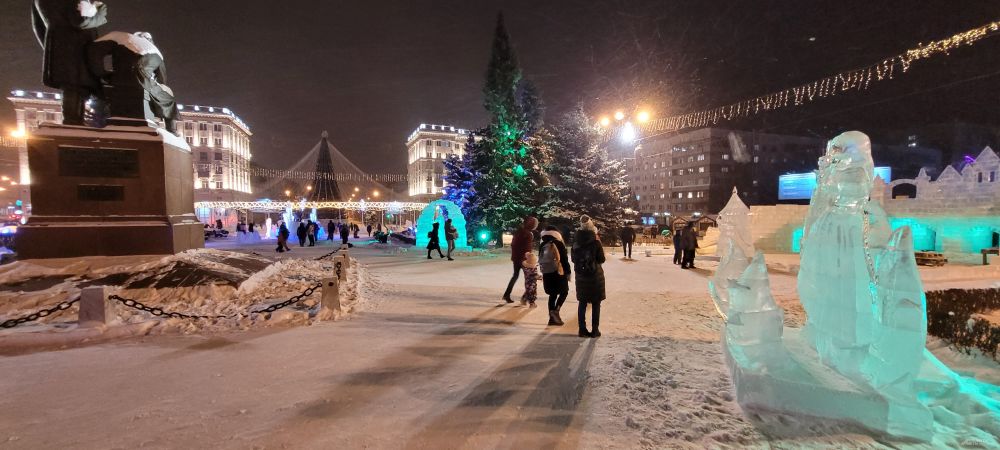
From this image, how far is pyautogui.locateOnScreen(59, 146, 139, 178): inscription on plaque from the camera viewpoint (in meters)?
7.76

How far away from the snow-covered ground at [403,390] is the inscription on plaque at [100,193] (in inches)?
181

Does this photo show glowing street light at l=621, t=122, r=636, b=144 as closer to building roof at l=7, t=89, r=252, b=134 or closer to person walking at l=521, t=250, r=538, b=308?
person walking at l=521, t=250, r=538, b=308

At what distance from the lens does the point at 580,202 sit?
22.2 meters

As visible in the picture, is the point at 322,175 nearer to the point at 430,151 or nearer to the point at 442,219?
the point at 430,151

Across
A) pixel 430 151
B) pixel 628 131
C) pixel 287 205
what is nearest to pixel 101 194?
pixel 628 131

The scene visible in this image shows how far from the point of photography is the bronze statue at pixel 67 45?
26.5ft

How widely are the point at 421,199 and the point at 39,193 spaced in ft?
227

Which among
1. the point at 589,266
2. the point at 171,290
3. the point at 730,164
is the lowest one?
the point at 171,290

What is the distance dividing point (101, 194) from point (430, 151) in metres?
73.9

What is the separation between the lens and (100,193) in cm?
791

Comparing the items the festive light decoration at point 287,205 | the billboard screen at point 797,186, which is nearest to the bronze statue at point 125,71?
the festive light decoration at point 287,205

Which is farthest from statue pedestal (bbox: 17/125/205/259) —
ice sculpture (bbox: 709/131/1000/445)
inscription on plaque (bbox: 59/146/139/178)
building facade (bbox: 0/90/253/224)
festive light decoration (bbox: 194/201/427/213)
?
building facade (bbox: 0/90/253/224)

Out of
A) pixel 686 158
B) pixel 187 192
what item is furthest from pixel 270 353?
pixel 686 158

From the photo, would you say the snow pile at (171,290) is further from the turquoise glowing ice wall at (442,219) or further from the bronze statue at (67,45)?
the turquoise glowing ice wall at (442,219)
